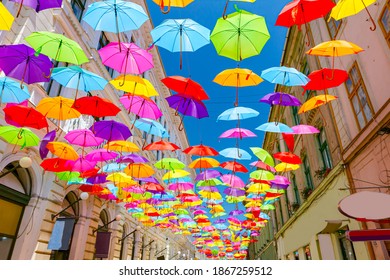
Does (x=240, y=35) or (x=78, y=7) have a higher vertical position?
(x=78, y=7)

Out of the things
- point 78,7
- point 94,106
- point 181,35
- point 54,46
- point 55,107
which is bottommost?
point 94,106

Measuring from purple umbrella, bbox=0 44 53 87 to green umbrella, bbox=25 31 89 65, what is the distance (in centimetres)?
29

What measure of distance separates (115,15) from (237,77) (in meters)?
3.24

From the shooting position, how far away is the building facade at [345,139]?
8.10 metres

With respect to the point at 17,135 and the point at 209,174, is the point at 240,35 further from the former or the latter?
the point at 209,174

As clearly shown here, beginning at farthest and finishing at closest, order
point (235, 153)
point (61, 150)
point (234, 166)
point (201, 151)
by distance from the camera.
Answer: point (234, 166)
point (235, 153)
point (201, 151)
point (61, 150)

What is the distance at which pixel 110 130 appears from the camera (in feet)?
27.2

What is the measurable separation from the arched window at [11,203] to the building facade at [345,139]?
9.88m

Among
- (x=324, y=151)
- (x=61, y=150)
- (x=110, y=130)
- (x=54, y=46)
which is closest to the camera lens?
(x=54, y=46)

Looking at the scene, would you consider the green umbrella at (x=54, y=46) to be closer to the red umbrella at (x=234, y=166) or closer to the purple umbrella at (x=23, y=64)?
the purple umbrella at (x=23, y=64)

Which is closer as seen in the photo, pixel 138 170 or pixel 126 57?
pixel 126 57

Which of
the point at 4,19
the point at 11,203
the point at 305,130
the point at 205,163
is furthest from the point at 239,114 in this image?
the point at 11,203

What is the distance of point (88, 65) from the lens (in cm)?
1361
